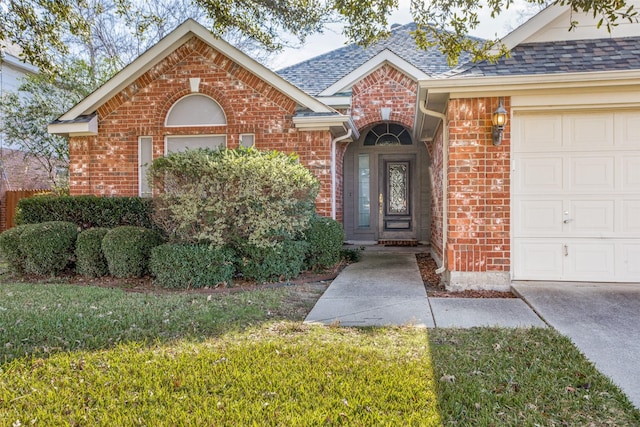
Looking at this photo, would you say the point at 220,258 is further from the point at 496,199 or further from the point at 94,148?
the point at 94,148

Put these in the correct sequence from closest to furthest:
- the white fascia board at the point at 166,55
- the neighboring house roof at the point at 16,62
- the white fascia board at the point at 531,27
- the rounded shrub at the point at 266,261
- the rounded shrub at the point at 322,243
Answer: the white fascia board at the point at 531,27 < the rounded shrub at the point at 266,261 < the rounded shrub at the point at 322,243 < the white fascia board at the point at 166,55 < the neighboring house roof at the point at 16,62

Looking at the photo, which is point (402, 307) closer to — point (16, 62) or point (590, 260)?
point (590, 260)

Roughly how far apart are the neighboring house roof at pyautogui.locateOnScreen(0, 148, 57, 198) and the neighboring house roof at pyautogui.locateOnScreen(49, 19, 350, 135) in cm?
687

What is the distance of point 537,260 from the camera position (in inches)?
238

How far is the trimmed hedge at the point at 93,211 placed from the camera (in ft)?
27.4

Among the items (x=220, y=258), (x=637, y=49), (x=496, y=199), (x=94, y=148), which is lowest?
(x=220, y=258)

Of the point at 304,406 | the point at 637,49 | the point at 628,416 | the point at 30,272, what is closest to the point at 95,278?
the point at 30,272

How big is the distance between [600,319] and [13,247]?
903cm

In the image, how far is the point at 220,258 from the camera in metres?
6.61

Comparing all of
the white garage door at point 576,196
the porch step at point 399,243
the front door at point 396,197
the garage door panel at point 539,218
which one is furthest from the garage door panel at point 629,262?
the front door at point 396,197

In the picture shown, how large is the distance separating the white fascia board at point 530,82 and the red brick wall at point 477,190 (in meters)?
0.20

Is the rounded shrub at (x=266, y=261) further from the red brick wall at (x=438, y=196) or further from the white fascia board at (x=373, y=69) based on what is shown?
the white fascia board at (x=373, y=69)

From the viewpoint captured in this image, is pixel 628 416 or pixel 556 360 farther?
pixel 556 360

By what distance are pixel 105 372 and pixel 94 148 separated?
7823 millimetres
